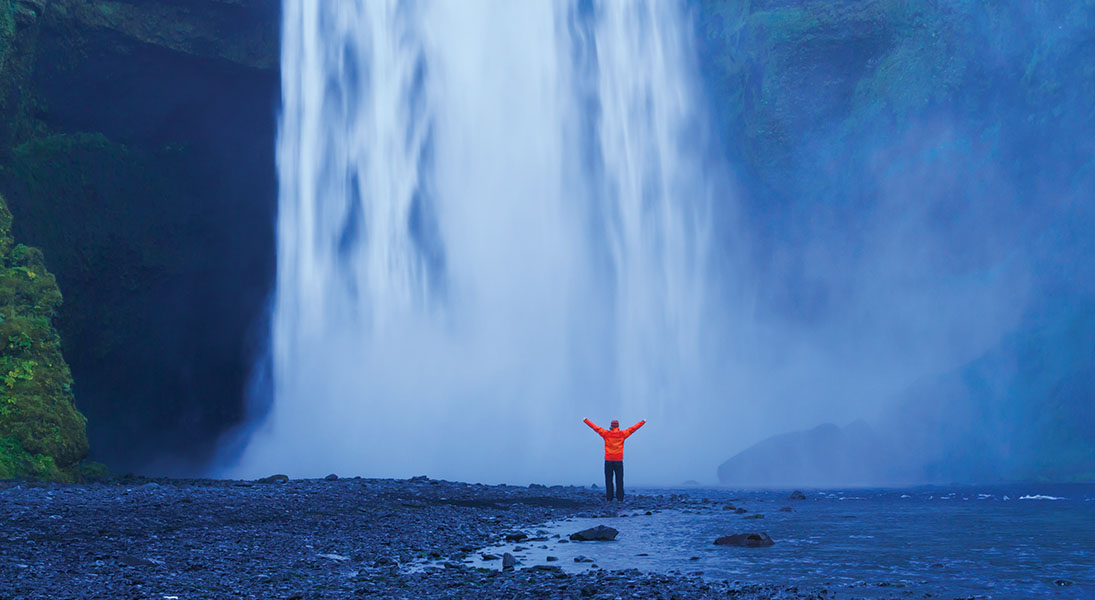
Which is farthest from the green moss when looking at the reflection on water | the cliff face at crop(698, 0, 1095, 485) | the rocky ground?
the cliff face at crop(698, 0, 1095, 485)

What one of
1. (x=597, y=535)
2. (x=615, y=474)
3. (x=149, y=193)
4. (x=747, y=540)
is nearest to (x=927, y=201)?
(x=615, y=474)

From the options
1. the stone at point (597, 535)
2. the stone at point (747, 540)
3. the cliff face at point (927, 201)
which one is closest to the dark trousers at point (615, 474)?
the stone at point (597, 535)

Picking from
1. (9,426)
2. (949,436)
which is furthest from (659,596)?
(949,436)

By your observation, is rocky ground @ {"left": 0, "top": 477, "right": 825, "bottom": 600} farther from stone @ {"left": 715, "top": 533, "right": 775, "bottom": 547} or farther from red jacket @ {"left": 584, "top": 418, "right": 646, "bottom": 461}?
stone @ {"left": 715, "top": 533, "right": 775, "bottom": 547}

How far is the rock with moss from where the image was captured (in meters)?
17.1

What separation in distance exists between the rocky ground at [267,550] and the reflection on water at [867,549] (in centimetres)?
74

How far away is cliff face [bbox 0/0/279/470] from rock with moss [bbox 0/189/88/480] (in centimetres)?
698

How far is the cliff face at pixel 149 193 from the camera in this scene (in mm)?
27125

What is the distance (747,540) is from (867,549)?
143 centimetres

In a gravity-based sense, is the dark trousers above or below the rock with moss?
below

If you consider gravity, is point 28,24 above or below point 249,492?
above

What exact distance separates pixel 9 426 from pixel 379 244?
17083 millimetres

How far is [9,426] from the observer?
17.3 meters

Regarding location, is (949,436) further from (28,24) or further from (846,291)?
(28,24)
